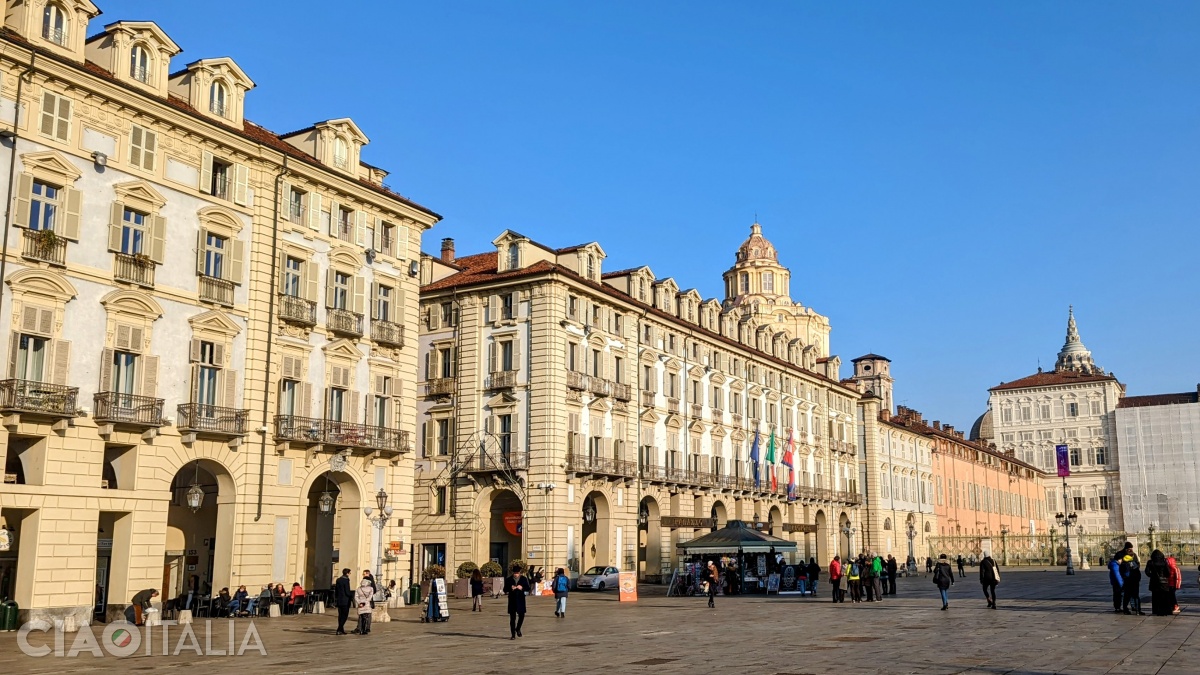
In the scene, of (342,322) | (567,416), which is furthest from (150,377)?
(567,416)

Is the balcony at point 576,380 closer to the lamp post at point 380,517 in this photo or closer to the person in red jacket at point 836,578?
the lamp post at point 380,517

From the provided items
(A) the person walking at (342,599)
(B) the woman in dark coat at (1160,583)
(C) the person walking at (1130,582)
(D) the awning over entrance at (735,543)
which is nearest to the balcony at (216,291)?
(A) the person walking at (342,599)

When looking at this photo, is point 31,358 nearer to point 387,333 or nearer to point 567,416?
point 387,333

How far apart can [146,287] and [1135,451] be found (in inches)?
4562

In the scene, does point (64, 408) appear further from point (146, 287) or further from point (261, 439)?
point (261, 439)

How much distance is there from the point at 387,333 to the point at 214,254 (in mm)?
7851

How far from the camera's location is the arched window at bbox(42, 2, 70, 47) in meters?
30.8

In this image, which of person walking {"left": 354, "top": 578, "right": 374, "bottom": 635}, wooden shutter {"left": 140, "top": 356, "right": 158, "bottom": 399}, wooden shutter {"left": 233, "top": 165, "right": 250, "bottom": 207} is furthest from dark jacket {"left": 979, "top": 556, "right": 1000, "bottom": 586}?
wooden shutter {"left": 233, "top": 165, "right": 250, "bottom": 207}

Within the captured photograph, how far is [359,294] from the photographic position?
40188 millimetres

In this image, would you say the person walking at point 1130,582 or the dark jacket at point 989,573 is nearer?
the person walking at point 1130,582

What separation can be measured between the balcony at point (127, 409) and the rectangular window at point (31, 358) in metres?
1.69

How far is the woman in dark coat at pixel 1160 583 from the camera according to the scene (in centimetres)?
2844

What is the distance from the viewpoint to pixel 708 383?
67.1m

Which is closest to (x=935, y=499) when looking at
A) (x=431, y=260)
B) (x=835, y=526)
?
(x=835, y=526)
